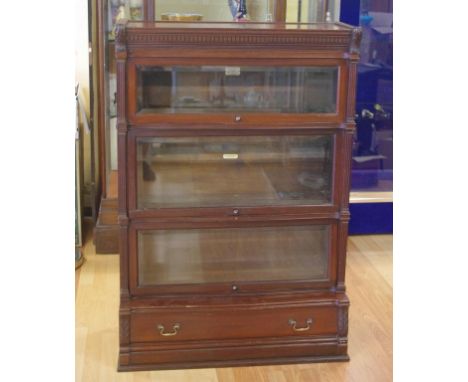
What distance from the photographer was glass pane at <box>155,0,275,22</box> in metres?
2.97

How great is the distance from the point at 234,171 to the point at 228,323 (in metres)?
0.52

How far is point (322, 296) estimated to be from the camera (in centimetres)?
244

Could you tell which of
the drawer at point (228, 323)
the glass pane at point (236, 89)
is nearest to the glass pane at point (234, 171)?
the glass pane at point (236, 89)

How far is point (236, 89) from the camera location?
2.24 meters

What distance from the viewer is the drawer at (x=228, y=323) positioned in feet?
7.77

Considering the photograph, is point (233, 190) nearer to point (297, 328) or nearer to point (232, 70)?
point (232, 70)

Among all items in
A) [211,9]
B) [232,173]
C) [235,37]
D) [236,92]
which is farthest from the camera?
[211,9]

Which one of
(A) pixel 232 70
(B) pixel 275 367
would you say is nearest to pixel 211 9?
(A) pixel 232 70

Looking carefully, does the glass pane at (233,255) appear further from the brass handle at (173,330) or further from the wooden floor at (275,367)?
the wooden floor at (275,367)

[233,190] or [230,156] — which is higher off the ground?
[230,156]
